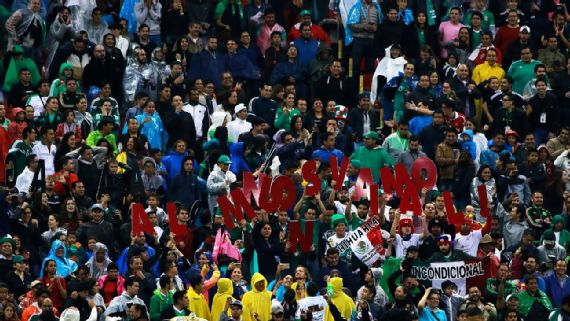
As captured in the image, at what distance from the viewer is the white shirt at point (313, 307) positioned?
30938mm

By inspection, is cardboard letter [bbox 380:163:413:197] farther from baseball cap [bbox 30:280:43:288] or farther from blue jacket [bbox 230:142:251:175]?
baseball cap [bbox 30:280:43:288]

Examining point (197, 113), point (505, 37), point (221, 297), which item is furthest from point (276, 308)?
point (505, 37)

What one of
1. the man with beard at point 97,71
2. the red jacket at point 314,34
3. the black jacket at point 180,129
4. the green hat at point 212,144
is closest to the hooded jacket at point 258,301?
the green hat at point 212,144

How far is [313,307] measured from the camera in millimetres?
30969

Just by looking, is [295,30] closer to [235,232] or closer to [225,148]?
[225,148]

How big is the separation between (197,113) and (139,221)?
4.72m

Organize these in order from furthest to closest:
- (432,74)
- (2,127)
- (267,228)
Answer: (432,74), (2,127), (267,228)

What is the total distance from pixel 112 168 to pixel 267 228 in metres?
2.65

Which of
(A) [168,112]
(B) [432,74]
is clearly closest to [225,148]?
(A) [168,112]

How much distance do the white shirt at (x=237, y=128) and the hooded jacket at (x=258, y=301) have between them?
580 centimetres

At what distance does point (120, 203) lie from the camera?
34.2 meters

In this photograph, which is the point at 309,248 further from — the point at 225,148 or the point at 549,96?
the point at 549,96

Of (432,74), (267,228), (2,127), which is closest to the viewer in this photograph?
(267,228)

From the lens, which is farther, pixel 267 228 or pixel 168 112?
pixel 168 112
